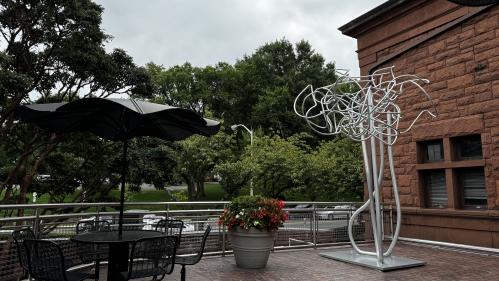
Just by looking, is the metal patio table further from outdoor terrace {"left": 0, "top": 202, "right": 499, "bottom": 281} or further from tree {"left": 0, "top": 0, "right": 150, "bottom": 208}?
tree {"left": 0, "top": 0, "right": 150, "bottom": 208}

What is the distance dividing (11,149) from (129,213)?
198 inches

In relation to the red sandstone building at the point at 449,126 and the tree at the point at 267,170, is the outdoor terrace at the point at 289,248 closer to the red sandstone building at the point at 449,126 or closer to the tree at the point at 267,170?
the red sandstone building at the point at 449,126

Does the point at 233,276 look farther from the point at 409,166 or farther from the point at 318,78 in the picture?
the point at 318,78

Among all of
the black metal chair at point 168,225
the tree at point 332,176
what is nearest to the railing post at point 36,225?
the black metal chair at point 168,225

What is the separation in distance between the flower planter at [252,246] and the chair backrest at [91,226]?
212 centimetres

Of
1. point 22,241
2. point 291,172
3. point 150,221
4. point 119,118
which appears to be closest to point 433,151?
point 150,221

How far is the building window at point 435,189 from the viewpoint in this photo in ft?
30.8

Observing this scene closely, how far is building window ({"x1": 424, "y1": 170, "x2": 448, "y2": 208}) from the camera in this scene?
9391mm

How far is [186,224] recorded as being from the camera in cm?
752

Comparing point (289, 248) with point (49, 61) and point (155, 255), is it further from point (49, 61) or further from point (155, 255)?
point (49, 61)

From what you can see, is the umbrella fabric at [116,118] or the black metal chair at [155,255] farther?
the umbrella fabric at [116,118]

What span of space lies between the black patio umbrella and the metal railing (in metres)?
1.10

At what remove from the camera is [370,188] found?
277 inches

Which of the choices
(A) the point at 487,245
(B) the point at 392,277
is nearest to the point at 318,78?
(A) the point at 487,245
